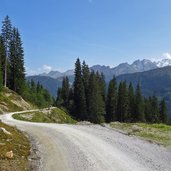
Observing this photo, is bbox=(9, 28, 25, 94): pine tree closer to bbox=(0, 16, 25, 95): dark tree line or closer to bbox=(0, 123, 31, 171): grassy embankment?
bbox=(0, 16, 25, 95): dark tree line

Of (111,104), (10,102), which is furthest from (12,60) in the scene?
(111,104)

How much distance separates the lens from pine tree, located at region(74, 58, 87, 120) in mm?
102156

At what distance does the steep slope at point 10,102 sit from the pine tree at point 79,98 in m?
27.9

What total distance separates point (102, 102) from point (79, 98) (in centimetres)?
743

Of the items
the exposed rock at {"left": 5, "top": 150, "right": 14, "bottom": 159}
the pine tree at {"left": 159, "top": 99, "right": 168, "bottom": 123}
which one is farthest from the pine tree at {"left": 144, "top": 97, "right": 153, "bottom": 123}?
the exposed rock at {"left": 5, "top": 150, "right": 14, "bottom": 159}

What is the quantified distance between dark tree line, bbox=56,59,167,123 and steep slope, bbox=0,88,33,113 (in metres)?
28.8

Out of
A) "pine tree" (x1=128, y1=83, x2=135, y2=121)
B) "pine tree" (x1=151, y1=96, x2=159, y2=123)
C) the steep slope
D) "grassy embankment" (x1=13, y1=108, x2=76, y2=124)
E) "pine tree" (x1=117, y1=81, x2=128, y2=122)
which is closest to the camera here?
"grassy embankment" (x1=13, y1=108, x2=76, y2=124)

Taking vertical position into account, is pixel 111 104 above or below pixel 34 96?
below

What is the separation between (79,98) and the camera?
10400cm

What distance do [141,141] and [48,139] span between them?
8.11m

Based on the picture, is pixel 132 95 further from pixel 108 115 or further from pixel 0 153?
pixel 0 153

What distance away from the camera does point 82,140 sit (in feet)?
89.0

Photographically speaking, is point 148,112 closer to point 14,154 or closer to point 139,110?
point 139,110

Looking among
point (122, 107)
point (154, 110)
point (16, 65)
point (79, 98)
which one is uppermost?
point (16, 65)
